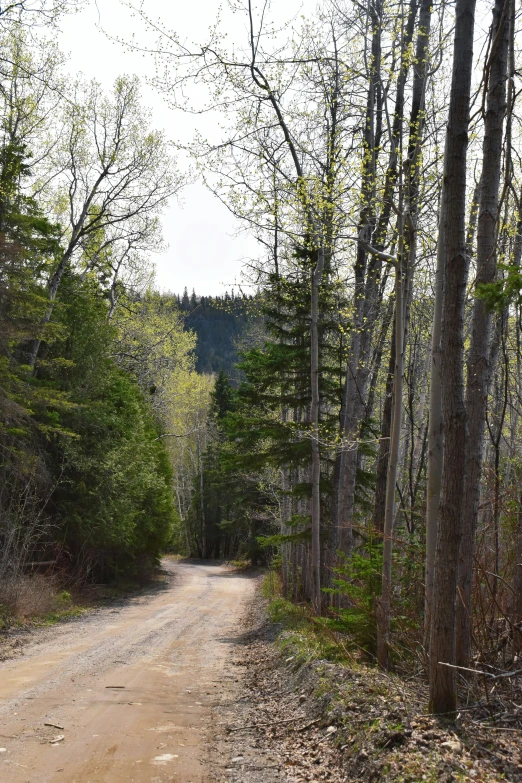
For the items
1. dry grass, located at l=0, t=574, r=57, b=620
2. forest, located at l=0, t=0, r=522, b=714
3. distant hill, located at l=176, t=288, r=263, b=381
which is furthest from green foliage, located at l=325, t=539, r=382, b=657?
distant hill, located at l=176, t=288, r=263, b=381

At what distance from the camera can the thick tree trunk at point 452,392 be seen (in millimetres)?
5129

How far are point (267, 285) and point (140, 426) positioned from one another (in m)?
10.4

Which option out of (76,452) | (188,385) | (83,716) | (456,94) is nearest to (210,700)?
(83,716)

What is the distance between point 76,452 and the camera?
772 inches

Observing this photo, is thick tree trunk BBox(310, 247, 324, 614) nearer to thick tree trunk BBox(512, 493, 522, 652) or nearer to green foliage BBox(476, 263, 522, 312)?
thick tree trunk BBox(512, 493, 522, 652)

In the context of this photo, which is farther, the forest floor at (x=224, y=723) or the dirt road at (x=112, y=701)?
the dirt road at (x=112, y=701)

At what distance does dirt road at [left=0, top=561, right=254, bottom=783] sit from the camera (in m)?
5.20

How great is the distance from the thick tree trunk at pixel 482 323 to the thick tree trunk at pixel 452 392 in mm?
602

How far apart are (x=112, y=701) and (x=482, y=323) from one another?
5.81m

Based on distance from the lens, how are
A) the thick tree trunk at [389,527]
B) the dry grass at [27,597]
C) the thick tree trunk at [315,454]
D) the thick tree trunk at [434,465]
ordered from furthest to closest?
1. the dry grass at [27,597]
2. the thick tree trunk at [315,454]
3. the thick tree trunk at [389,527]
4. the thick tree trunk at [434,465]

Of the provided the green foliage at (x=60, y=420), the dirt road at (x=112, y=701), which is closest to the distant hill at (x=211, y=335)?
the green foliage at (x=60, y=420)

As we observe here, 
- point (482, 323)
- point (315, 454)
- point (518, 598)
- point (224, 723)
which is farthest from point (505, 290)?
point (315, 454)

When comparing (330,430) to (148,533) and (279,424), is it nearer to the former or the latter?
(279,424)

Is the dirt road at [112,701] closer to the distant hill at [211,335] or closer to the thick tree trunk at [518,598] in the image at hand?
the thick tree trunk at [518,598]
